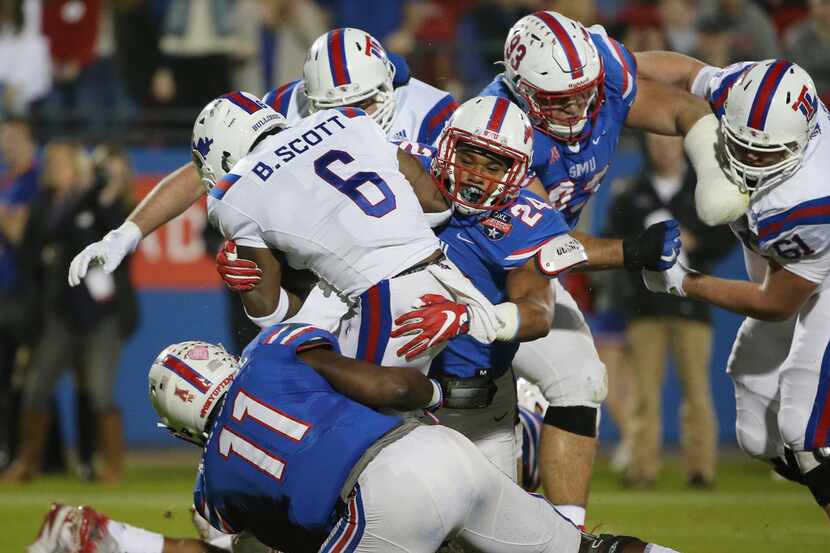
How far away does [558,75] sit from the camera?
5258mm

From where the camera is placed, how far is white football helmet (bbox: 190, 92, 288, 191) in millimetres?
4906

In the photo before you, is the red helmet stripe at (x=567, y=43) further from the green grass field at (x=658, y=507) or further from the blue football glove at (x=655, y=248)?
the green grass field at (x=658, y=507)

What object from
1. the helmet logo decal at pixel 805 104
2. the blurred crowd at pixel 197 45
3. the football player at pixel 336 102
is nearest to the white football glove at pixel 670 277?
the helmet logo decal at pixel 805 104

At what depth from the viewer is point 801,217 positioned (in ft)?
16.7

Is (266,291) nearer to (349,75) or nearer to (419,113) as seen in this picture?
(349,75)

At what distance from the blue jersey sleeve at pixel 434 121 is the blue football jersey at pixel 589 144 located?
0.30 meters

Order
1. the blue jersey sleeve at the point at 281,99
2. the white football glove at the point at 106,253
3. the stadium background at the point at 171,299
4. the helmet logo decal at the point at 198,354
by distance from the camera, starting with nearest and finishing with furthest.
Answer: the helmet logo decal at the point at 198,354, the white football glove at the point at 106,253, the blue jersey sleeve at the point at 281,99, the stadium background at the point at 171,299

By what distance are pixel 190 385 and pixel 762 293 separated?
7.30ft

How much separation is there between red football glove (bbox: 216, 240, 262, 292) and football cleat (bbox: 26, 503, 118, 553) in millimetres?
1044

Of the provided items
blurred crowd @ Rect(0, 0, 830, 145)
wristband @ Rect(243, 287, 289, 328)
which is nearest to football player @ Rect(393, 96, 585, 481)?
wristband @ Rect(243, 287, 289, 328)

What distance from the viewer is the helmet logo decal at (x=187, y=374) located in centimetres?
439

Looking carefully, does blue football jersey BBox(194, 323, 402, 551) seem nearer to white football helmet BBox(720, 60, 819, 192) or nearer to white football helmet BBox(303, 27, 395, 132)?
white football helmet BBox(303, 27, 395, 132)

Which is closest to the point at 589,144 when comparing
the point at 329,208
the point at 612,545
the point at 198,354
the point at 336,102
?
the point at 336,102

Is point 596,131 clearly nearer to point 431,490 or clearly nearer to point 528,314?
point 528,314
